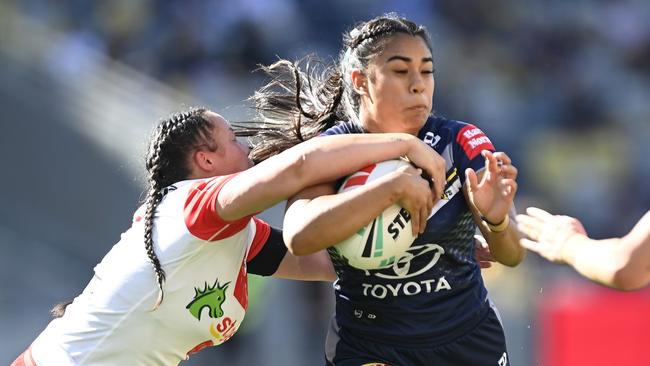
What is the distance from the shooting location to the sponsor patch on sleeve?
4.39 metres

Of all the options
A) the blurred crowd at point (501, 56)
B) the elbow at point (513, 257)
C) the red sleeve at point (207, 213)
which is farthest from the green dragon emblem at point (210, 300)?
the blurred crowd at point (501, 56)

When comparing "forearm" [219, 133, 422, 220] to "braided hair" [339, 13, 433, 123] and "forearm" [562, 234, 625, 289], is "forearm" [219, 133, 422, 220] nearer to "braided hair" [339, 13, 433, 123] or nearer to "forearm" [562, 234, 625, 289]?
"braided hair" [339, 13, 433, 123]

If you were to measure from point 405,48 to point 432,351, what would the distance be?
3.96 ft

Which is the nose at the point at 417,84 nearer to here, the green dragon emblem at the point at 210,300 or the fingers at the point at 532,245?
the fingers at the point at 532,245

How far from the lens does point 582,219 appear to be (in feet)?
37.2

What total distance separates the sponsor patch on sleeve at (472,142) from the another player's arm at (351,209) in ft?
1.18

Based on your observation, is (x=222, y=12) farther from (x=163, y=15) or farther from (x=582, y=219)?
(x=582, y=219)

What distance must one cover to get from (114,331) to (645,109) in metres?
9.34

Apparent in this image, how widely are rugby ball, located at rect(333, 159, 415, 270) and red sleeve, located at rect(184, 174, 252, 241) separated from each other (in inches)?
19.2

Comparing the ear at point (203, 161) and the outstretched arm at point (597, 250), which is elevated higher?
the ear at point (203, 161)

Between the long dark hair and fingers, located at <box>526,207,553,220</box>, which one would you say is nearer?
fingers, located at <box>526,207,553,220</box>

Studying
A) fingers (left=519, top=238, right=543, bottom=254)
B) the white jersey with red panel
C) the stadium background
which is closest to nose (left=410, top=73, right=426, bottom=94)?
fingers (left=519, top=238, right=543, bottom=254)

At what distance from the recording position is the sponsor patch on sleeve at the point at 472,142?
173 inches

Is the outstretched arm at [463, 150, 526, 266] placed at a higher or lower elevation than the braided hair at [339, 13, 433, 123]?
lower
